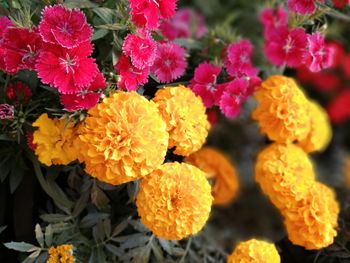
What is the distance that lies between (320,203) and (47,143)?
0.62 meters

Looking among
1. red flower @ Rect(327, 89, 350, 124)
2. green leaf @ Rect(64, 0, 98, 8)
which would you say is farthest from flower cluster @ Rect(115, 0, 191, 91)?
red flower @ Rect(327, 89, 350, 124)

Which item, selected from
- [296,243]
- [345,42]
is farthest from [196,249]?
[345,42]

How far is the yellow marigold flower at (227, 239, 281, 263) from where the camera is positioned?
1.10 metres

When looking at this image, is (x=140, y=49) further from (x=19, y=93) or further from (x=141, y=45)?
(x=19, y=93)

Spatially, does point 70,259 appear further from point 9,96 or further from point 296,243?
point 296,243

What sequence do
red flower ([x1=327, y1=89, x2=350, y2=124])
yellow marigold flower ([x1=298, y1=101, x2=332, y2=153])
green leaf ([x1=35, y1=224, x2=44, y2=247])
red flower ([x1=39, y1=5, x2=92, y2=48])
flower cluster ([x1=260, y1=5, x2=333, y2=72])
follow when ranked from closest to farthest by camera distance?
red flower ([x1=39, y1=5, x2=92, y2=48]) < green leaf ([x1=35, y1=224, x2=44, y2=247]) < flower cluster ([x1=260, y1=5, x2=333, y2=72]) < yellow marigold flower ([x1=298, y1=101, x2=332, y2=153]) < red flower ([x1=327, y1=89, x2=350, y2=124])

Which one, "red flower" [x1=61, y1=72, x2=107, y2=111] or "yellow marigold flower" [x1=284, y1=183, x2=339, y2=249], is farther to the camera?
"yellow marigold flower" [x1=284, y1=183, x2=339, y2=249]

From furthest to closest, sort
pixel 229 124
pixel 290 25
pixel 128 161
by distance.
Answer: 1. pixel 229 124
2. pixel 290 25
3. pixel 128 161

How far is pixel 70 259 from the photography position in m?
1.07

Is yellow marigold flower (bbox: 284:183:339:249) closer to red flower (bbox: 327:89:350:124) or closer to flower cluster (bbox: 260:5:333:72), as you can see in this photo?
flower cluster (bbox: 260:5:333:72)

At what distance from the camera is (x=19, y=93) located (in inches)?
44.3

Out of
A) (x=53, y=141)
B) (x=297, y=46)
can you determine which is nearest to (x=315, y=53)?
(x=297, y=46)

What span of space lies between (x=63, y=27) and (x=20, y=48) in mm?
108

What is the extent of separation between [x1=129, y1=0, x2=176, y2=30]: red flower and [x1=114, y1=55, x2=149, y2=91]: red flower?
0.27 feet
